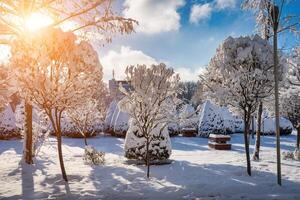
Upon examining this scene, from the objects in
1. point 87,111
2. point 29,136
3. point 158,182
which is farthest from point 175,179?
point 87,111

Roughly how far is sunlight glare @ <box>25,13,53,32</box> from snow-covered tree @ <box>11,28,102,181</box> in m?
1.10

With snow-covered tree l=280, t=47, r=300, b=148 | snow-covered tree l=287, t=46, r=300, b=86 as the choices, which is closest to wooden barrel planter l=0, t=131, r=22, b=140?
snow-covered tree l=280, t=47, r=300, b=148

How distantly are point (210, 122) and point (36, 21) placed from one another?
18.4 m

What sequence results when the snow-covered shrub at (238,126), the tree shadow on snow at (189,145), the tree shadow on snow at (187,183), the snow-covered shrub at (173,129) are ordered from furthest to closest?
the snow-covered shrub at (238,126)
the snow-covered shrub at (173,129)
the tree shadow on snow at (189,145)
the tree shadow on snow at (187,183)

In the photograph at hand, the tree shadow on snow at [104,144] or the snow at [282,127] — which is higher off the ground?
the snow at [282,127]

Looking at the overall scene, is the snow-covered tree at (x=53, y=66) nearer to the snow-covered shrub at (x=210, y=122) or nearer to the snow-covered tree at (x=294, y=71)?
the snow-covered tree at (x=294, y=71)

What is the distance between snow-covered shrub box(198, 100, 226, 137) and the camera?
86.7 ft

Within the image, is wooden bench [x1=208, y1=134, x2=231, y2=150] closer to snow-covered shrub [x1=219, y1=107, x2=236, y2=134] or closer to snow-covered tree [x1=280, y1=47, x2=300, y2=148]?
snow-covered tree [x1=280, y1=47, x2=300, y2=148]

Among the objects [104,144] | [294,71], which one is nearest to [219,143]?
[294,71]

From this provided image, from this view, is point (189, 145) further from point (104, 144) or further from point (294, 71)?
point (294, 71)

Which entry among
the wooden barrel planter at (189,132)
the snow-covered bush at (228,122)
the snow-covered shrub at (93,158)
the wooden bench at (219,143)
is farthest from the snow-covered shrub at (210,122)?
the snow-covered shrub at (93,158)

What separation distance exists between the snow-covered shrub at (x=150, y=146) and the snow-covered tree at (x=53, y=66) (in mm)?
4446

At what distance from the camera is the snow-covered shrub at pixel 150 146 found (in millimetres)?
13641

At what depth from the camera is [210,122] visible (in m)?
26.7
